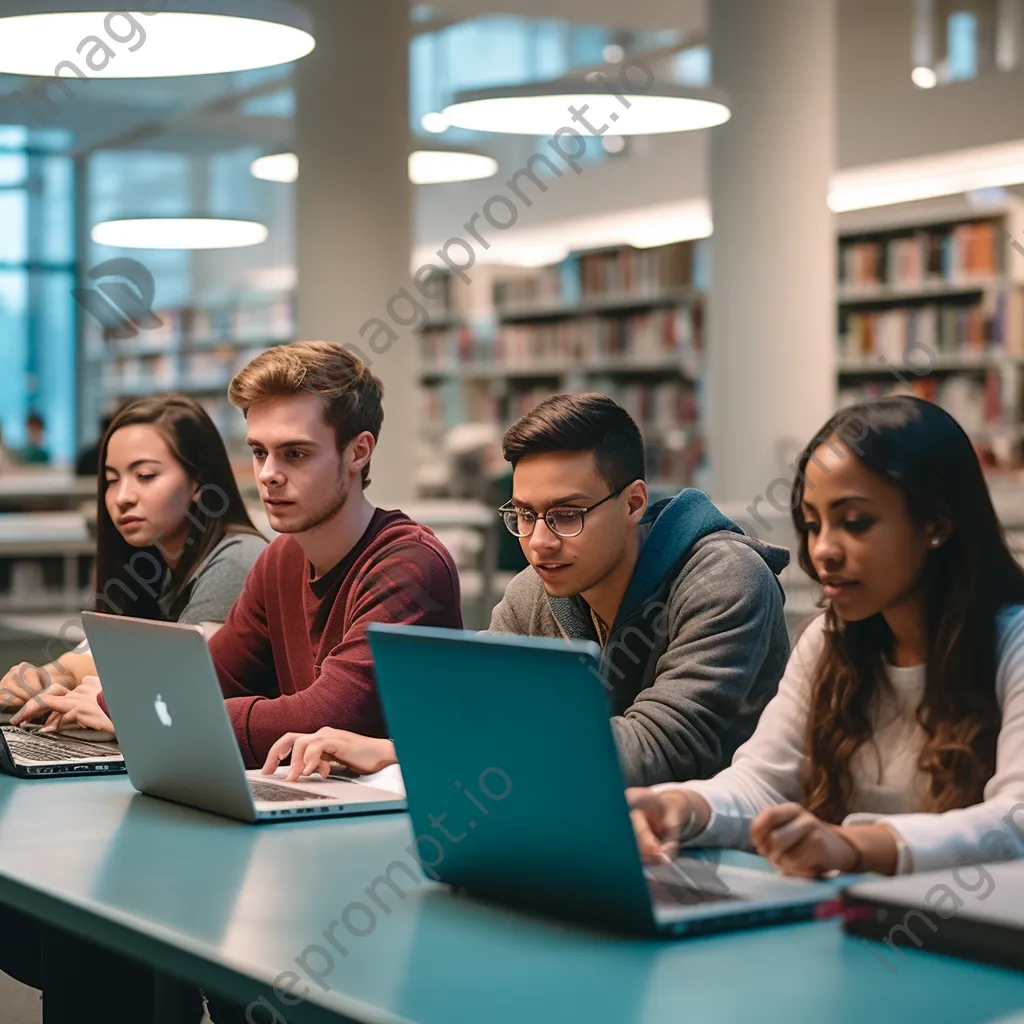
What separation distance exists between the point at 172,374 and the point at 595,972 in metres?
15.7

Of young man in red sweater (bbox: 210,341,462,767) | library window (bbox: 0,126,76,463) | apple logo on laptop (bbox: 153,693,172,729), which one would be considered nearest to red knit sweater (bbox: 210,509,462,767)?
young man in red sweater (bbox: 210,341,462,767)

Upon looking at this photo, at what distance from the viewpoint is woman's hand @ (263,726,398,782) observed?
1922mm

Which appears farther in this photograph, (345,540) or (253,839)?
(345,540)

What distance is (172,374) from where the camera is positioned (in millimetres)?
16359

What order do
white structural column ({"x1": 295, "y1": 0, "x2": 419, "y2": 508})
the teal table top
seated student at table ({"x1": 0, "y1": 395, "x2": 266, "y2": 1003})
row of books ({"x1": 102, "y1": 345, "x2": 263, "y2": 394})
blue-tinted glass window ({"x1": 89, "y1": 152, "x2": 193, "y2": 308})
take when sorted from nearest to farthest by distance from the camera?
the teal table top
seated student at table ({"x1": 0, "y1": 395, "x2": 266, "y2": 1003})
white structural column ({"x1": 295, "y1": 0, "x2": 419, "y2": 508})
row of books ({"x1": 102, "y1": 345, "x2": 263, "y2": 394})
blue-tinted glass window ({"x1": 89, "y1": 152, "x2": 193, "y2": 308})

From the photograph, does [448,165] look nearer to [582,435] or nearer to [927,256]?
[927,256]

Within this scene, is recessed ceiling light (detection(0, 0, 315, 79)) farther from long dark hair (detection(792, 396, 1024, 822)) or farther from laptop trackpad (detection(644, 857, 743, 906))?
laptop trackpad (detection(644, 857, 743, 906))

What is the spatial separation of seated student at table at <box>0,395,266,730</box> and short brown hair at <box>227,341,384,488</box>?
0.48 metres

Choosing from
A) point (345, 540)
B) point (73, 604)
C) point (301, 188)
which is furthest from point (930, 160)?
point (345, 540)

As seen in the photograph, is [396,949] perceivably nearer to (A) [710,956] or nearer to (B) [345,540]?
(A) [710,956]

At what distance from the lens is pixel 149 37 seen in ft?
11.8

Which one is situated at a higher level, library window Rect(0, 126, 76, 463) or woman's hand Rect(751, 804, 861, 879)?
library window Rect(0, 126, 76, 463)

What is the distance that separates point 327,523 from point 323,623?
150 millimetres

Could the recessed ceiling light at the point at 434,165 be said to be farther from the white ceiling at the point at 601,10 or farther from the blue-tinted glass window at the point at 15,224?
the blue-tinted glass window at the point at 15,224
